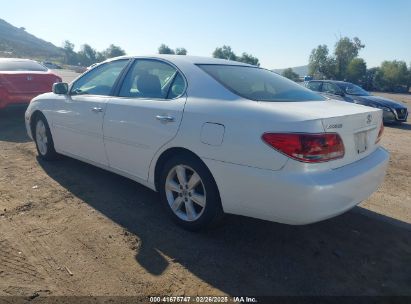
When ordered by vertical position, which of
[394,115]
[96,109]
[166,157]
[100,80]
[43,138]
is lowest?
[394,115]

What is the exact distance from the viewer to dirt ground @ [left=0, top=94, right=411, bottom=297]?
264 cm

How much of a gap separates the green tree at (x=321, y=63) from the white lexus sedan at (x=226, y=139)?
304 ft

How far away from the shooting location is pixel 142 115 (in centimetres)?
358

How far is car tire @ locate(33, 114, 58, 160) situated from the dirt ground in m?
0.84

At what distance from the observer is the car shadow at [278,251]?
8.82 ft

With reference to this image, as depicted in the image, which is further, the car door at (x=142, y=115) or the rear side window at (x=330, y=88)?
the rear side window at (x=330, y=88)

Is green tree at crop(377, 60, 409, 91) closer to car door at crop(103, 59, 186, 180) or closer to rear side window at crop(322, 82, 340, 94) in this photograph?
rear side window at crop(322, 82, 340, 94)

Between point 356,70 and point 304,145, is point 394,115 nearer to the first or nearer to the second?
point 304,145

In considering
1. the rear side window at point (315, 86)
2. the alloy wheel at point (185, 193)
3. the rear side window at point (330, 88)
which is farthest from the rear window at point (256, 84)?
the rear side window at point (315, 86)

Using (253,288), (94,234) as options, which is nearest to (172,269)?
(253,288)

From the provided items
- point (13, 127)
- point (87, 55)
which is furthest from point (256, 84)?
point (87, 55)

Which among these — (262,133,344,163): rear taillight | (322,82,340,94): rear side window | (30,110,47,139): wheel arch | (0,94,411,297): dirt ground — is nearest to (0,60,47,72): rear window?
(30,110,47,139): wheel arch

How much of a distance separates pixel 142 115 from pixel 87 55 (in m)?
139

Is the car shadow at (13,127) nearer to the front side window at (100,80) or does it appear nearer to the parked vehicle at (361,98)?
the front side window at (100,80)
